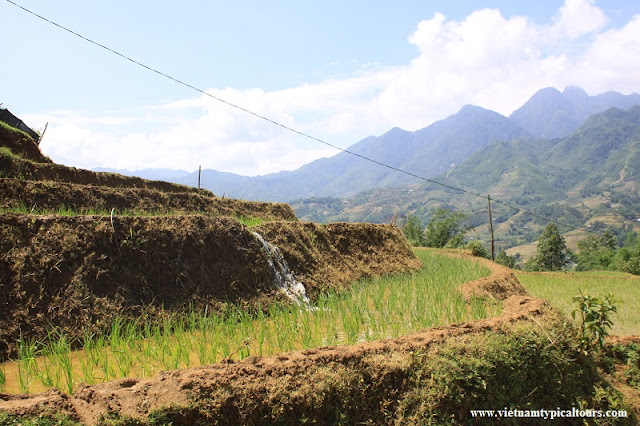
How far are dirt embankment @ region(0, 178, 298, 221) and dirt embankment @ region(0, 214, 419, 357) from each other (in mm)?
1469

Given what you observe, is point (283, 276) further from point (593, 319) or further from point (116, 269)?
point (593, 319)

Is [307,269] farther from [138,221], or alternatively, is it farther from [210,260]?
[138,221]

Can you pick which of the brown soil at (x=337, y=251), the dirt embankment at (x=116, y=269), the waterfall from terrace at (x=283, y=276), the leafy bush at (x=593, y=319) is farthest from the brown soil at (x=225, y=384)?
the brown soil at (x=337, y=251)

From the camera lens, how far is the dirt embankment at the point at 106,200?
778cm

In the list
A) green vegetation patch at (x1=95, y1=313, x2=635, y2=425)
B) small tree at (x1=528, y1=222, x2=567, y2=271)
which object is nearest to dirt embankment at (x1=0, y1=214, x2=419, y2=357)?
green vegetation patch at (x1=95, y1=313, x2=635, y2=425)

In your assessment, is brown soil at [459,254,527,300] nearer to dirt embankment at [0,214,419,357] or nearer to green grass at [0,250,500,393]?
green grass at [0,250,500,393]

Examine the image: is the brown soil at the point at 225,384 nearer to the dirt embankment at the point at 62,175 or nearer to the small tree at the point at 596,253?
the dirt embankment at the point at 62,175

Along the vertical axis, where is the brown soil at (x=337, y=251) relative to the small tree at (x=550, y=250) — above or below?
above

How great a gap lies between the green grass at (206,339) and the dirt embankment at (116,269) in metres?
0.24

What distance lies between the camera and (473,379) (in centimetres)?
355

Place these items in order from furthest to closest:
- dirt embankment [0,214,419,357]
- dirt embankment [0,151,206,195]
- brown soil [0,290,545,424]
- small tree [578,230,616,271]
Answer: small tree [578,230,616,271] < dirt embankment [0,151,206,195] < dirt embankment [0,214,419,357] < brown soil [0,290,545,424]

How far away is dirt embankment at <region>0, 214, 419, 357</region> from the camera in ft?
14.6

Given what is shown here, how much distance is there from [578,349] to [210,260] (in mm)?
4867

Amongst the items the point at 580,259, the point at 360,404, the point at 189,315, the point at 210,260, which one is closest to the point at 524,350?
the point at 360,404
